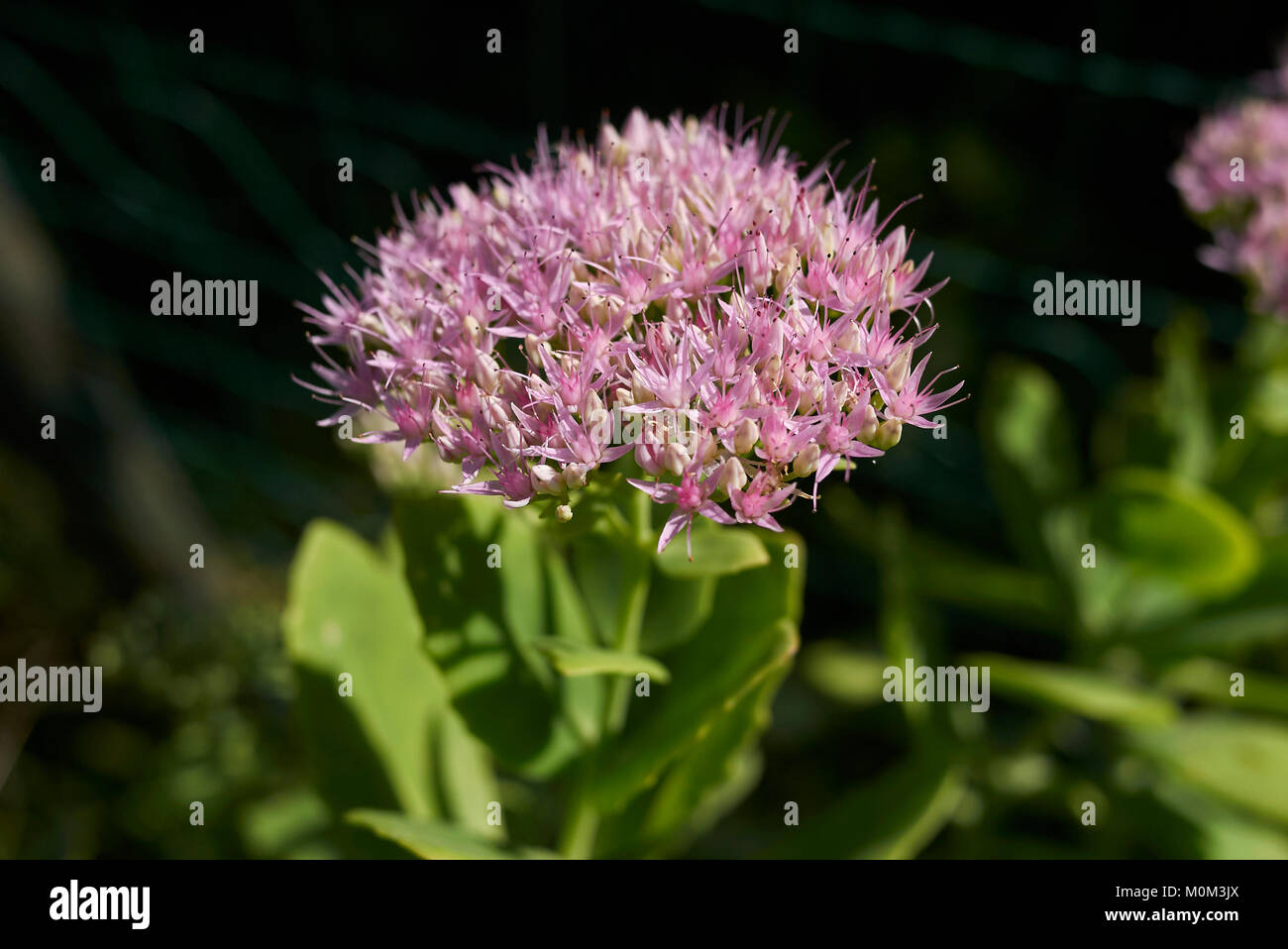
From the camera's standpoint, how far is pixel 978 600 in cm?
179

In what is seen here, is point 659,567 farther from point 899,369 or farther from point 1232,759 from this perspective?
point 1232,759

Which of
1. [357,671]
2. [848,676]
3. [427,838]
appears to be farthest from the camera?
[848,676]

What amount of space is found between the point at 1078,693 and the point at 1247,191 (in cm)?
84

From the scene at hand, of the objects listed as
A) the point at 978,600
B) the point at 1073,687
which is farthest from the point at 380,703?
the point at 978,600

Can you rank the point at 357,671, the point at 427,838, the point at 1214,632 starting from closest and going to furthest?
the point at 427,838 → the point at 357,671 → the point at 1214,632

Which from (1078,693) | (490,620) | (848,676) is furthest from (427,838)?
(848,676)

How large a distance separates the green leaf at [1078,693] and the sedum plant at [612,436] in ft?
1.79

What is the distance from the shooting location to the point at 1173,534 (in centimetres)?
149

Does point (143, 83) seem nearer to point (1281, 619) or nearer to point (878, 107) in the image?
point (878, 107)

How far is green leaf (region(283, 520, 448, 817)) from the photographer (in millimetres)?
1223

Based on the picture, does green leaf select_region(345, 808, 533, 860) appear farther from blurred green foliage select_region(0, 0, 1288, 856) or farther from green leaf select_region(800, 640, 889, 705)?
green leaf select_region(800, 640, 889, 705)

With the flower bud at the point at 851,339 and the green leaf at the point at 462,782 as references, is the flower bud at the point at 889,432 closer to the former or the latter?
the flower bud at the point at 851,339

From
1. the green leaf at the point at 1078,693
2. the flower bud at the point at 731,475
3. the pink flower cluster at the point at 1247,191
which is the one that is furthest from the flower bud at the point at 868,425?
the pink flower cluster at the point at 1247,191

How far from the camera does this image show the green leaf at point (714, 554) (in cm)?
88
